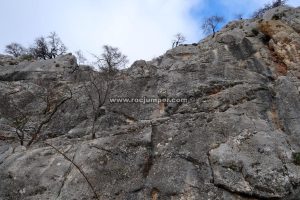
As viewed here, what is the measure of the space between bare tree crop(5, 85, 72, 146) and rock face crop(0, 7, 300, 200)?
0.40ft

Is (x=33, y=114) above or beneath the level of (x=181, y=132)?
above

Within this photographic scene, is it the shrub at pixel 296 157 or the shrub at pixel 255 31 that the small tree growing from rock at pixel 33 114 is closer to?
the shrub at pixel 296 157

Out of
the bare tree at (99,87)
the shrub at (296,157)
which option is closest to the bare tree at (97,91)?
the bare tree at (99,87)

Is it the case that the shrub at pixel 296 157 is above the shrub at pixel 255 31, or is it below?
below

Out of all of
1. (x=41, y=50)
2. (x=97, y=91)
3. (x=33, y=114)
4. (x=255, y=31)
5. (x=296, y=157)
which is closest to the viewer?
(x=296, y=157)

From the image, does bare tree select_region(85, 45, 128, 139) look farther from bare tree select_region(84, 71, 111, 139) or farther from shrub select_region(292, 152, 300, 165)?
shrub select_region(292, 152, 300, 165)

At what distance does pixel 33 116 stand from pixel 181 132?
9237 mm

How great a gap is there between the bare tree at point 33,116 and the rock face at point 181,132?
4.8 inches

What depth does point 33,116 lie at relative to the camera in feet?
61.1

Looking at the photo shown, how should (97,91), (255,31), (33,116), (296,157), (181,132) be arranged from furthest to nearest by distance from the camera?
(255,31) → (33,116) → (97,91) → (181,132) → (296,157)

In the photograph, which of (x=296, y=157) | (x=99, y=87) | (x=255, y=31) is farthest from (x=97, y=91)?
(x=296, y=157)

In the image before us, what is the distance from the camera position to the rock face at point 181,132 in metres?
11.1

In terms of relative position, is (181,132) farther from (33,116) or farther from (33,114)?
(33,114)

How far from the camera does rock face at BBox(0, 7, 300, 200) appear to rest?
11.1 meters
